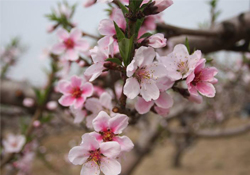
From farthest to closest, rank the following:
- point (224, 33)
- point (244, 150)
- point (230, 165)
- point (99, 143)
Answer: point (244, 150), point (230, 165), point (224, 33), point (99, 143)

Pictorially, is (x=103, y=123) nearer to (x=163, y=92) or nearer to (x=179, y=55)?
(x=163, y=92)

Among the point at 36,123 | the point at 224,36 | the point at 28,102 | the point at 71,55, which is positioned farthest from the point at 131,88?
the point at 28,102

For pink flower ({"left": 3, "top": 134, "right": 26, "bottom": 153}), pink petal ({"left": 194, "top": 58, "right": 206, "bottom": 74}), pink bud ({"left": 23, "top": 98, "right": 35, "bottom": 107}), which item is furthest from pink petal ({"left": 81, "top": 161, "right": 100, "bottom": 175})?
pink bud ({"left": 23, "top": 98, "right": 35, "bottom": 107})

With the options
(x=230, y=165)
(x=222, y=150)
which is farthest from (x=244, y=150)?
(x=230, y=165)

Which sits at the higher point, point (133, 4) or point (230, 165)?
point (133, 4)

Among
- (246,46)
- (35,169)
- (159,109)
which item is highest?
(159,109)

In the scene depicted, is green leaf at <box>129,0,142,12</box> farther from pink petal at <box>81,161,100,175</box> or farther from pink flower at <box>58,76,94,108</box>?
pink petal at <box>81,161,100,175</box>

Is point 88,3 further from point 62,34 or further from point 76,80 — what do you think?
point 76,80

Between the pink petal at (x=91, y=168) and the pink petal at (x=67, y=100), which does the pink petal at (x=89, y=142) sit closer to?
the pink petal at (x=91, y=168)
